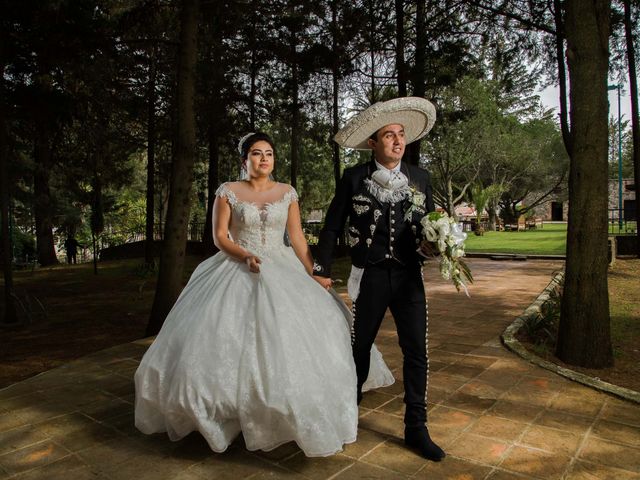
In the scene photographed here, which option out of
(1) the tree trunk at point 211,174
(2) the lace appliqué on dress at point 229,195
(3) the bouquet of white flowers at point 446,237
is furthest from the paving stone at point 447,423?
(1) the tree trunk at point 211,174

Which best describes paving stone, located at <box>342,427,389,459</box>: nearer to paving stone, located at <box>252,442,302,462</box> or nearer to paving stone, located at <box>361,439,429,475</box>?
paving stone, located at <box>361,439,429,475</box>

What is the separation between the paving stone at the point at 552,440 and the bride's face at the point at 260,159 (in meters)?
2.63

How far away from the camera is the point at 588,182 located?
525cm

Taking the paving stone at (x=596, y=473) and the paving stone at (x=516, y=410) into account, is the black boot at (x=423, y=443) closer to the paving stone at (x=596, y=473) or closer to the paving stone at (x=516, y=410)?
the paving stone at (x=596, y=473)

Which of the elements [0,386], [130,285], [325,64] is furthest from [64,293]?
[325,64]

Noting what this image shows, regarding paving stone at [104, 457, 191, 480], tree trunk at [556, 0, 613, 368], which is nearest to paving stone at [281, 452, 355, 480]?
paving stone at [104, 457, 191, 480]

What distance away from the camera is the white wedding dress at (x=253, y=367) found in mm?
3002

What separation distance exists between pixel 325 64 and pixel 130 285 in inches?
321

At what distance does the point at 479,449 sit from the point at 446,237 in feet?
4.73

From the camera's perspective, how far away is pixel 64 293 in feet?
43.4

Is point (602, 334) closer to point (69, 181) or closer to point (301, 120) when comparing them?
point (301, 120)

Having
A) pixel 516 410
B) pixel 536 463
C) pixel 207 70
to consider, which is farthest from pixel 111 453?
pixel 207 70

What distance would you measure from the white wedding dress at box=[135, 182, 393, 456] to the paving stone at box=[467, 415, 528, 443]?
1.03 m

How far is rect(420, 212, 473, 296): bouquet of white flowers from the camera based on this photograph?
9.91 ft
